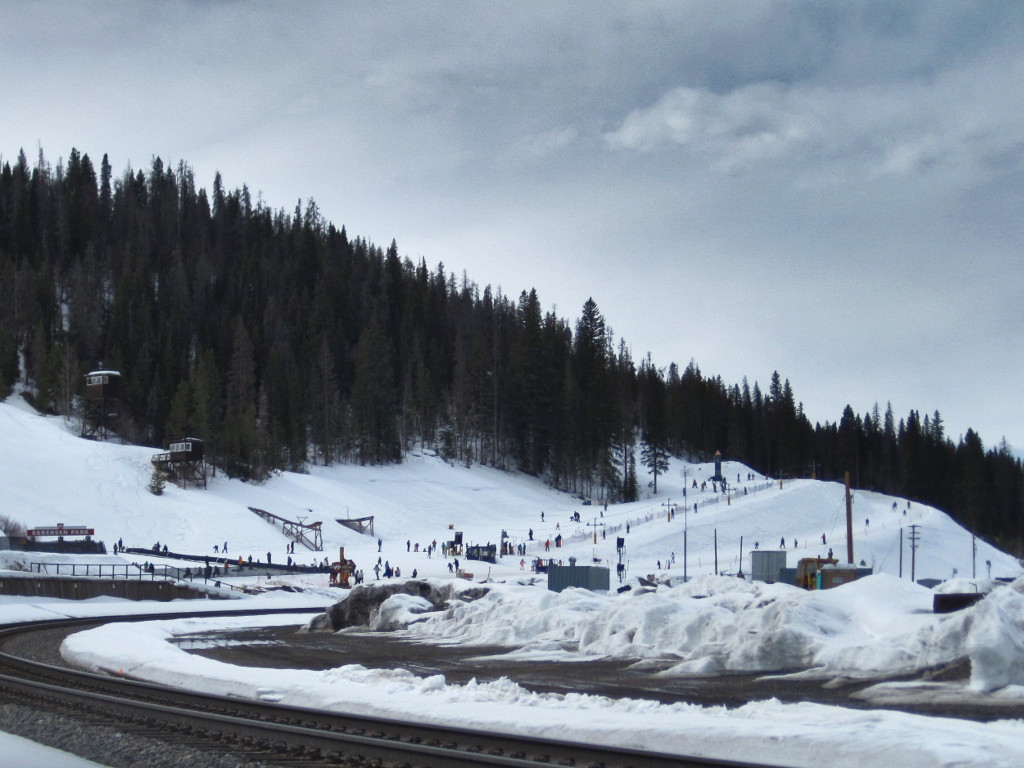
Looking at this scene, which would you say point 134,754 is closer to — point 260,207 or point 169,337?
point 169,337

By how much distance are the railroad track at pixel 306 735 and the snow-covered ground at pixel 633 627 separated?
3.63 ft

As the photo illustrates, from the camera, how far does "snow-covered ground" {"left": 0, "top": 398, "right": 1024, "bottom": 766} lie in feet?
36.7

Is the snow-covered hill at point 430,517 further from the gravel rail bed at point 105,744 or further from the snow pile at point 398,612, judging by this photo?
the gravel rail bed at point 105,744

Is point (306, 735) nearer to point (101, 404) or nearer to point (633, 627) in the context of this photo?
point (633, 627)

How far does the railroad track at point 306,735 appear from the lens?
9969 mm

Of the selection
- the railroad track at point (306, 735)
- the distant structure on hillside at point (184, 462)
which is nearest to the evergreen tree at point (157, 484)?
the distant structure on hillside at point (184, 462)

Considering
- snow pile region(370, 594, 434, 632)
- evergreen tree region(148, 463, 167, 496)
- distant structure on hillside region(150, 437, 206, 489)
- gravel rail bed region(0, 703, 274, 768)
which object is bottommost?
snow pile region(370, 594, 434, 632)

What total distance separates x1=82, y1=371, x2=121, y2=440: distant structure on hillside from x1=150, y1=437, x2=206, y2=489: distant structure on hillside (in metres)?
14.1

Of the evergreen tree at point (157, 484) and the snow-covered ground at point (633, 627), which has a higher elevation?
the evergreen tree at point (157, 484)

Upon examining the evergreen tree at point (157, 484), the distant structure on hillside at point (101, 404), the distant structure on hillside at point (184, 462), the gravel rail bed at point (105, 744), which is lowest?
the gravel rail bed at point (105, 744)

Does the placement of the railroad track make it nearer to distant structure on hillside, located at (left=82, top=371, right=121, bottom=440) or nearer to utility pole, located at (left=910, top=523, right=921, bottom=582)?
utility pole, located at (left=910, top=523, right=921, bottom=582)

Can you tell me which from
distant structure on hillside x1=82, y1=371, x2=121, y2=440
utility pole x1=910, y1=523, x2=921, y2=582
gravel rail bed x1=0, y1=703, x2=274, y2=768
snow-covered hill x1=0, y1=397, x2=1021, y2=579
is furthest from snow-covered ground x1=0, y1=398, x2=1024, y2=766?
distant structure on hillside x1=82, y1=371, x2=121, y2=440

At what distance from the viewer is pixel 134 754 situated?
35.8 ft

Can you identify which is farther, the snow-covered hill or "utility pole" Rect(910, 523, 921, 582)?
the snow-covered hill
